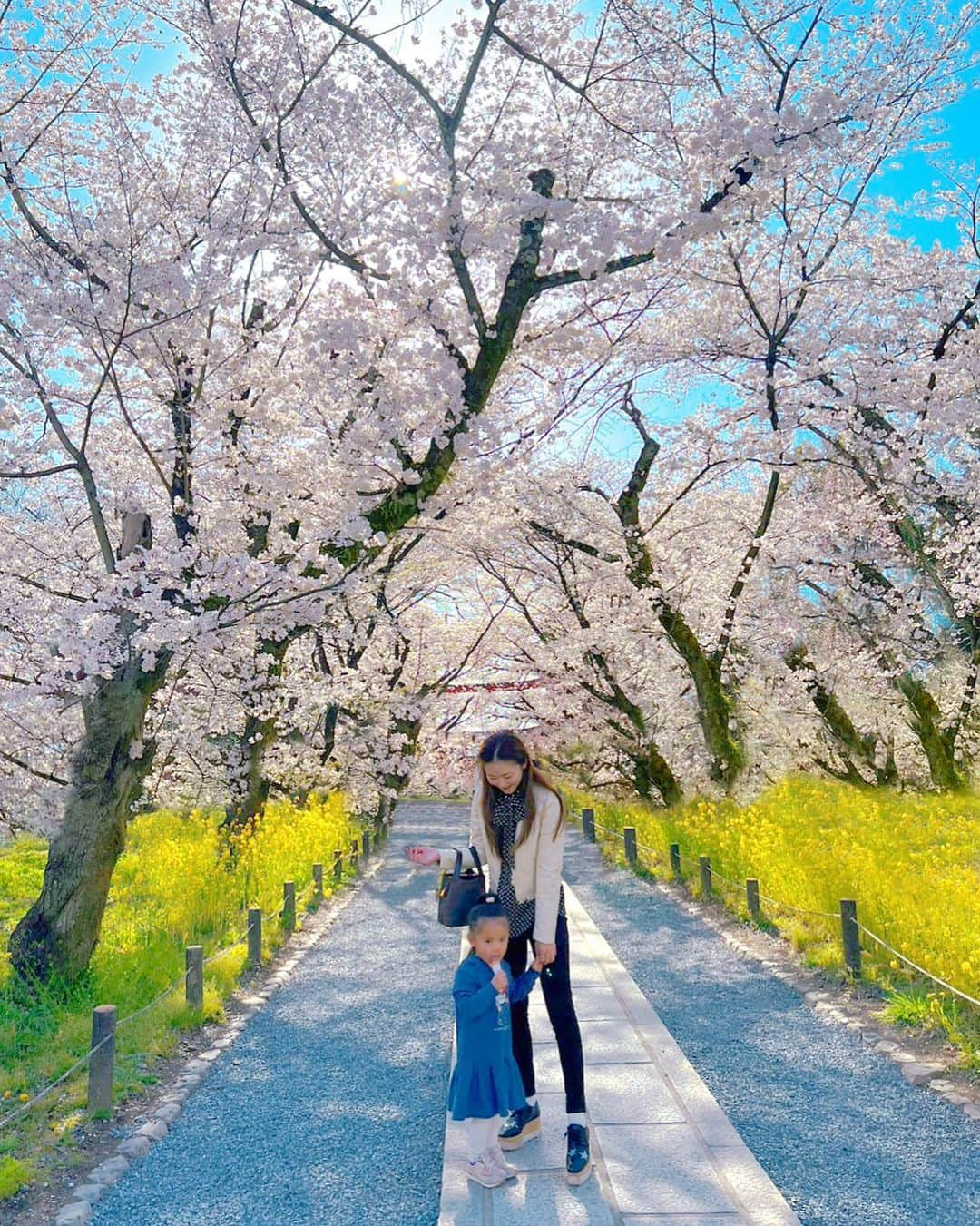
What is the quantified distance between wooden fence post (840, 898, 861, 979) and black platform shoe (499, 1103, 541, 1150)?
358cm

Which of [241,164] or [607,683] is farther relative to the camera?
[607,683]

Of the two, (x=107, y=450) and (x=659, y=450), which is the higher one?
(x=659, y=450)

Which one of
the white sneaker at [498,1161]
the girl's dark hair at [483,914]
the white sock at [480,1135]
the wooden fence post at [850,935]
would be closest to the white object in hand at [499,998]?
the girl's dark hair at [483,914]

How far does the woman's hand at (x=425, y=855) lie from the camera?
12.3ft

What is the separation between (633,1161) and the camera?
3.72 m

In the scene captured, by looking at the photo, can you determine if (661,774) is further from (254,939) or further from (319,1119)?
(319,1119)

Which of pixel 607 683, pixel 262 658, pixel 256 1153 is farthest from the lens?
pixel 607 683

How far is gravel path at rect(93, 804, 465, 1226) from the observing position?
364 centimetres

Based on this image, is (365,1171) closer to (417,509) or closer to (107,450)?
(417,509)

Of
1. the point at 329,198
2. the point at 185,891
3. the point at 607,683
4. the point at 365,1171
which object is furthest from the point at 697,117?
the point at 607,683

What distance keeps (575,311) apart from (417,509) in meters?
2.73

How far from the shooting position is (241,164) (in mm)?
7262

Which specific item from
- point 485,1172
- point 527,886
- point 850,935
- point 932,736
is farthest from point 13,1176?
point 932,736

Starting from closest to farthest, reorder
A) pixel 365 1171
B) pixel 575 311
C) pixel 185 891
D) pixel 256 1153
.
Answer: pixel 365 1171 < pixel 256 1153 < pixel 575 311 < pixel 185 891
